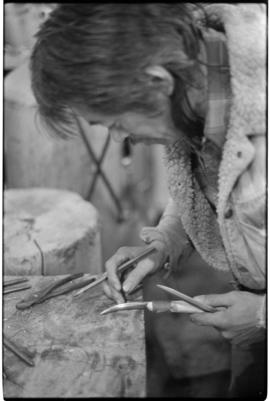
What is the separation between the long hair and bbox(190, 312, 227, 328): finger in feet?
1.12

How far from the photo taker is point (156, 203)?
1206 mm

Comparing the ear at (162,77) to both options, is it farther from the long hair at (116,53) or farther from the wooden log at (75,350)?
the wooden log at (75,350)

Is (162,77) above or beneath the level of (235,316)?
above

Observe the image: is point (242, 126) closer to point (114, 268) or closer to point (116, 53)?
point (116, 53)

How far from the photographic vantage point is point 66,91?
82 cm

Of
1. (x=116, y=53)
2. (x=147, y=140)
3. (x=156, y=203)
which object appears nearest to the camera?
(x=116, y=53)

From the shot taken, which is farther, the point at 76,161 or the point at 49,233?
the point at 76,161

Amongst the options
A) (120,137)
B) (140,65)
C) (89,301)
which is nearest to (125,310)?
(89,301)

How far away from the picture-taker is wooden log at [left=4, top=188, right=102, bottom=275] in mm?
1204

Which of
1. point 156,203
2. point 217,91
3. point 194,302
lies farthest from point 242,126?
point 156,203

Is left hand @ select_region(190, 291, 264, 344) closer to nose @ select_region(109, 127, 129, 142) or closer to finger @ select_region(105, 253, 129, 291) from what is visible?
finger @ select_region(105, 253, 129, 291)

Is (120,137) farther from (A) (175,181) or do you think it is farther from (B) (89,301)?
(B) (89,301)

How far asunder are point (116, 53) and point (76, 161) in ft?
2.21

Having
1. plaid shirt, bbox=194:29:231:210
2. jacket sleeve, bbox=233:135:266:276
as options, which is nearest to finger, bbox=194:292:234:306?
jacket sleeve, bbox=233:135:266:276
